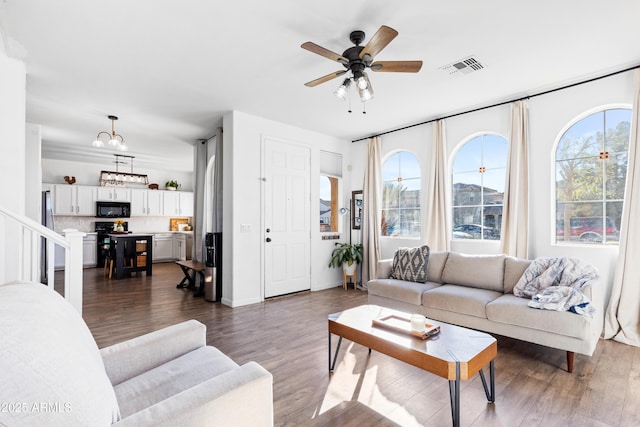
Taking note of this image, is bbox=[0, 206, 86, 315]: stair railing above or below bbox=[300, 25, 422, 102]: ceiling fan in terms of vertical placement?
below

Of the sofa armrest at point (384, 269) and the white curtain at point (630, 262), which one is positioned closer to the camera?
the white curtain at point (630, 262)

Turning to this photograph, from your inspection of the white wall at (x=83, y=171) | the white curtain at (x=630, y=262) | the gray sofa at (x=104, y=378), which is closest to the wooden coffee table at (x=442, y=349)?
the gray sofa at (x=104, y=378)

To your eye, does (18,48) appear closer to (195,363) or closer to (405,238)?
(195,363)

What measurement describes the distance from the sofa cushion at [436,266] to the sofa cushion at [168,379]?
310 cm

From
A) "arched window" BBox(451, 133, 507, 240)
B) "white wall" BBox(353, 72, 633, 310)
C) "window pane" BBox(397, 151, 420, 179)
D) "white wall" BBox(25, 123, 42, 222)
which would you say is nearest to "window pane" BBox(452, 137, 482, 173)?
"arched window" BBox(451, 133, 507, 240)

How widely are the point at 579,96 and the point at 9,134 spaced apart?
19.9ft

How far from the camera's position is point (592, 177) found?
11.9 feet

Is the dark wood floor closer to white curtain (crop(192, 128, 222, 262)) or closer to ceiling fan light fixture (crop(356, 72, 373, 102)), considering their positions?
white curtain (crop(192, 128, 222, 262))

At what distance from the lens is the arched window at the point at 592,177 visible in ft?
11.3

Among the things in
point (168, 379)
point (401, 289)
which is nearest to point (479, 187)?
point (401, 289)

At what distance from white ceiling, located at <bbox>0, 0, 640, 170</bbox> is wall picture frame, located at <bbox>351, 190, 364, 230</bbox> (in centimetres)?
174

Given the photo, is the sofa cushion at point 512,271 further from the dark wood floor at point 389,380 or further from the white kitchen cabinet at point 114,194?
the white kitchen cabinet at point 114,194

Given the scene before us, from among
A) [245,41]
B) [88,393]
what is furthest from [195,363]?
[245,41]

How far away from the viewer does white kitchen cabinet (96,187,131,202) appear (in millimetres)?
8258
